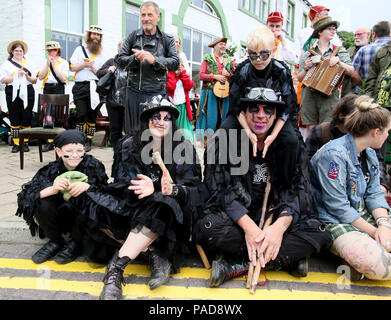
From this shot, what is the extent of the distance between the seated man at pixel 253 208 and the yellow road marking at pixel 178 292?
0.37ft

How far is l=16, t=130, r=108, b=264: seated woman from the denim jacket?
→ 1.68m

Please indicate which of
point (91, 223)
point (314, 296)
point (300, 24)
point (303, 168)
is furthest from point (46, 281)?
point (300, 24)

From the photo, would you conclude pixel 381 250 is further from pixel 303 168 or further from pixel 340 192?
pixel 303 168

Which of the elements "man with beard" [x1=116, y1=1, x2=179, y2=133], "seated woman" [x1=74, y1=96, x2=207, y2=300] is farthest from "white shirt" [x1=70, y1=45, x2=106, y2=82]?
"seated woman" [x1=74, y1=96, x2=207, y2=300]

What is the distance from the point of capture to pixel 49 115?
5.20 meters

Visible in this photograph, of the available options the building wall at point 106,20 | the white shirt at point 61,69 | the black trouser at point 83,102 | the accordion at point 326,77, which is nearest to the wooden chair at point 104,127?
the black trouser at point 83,102

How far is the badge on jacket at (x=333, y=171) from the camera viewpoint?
8.27 ft

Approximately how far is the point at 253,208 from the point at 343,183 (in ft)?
2.20

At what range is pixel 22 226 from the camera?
288 centimetres

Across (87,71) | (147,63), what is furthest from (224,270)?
(87,71)

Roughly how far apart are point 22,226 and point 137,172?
1161mm

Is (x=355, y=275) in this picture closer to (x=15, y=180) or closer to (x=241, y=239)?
(x=241, y=239)

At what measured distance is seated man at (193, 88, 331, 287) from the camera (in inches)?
91.4

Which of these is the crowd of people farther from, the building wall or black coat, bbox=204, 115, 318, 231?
the building wall
